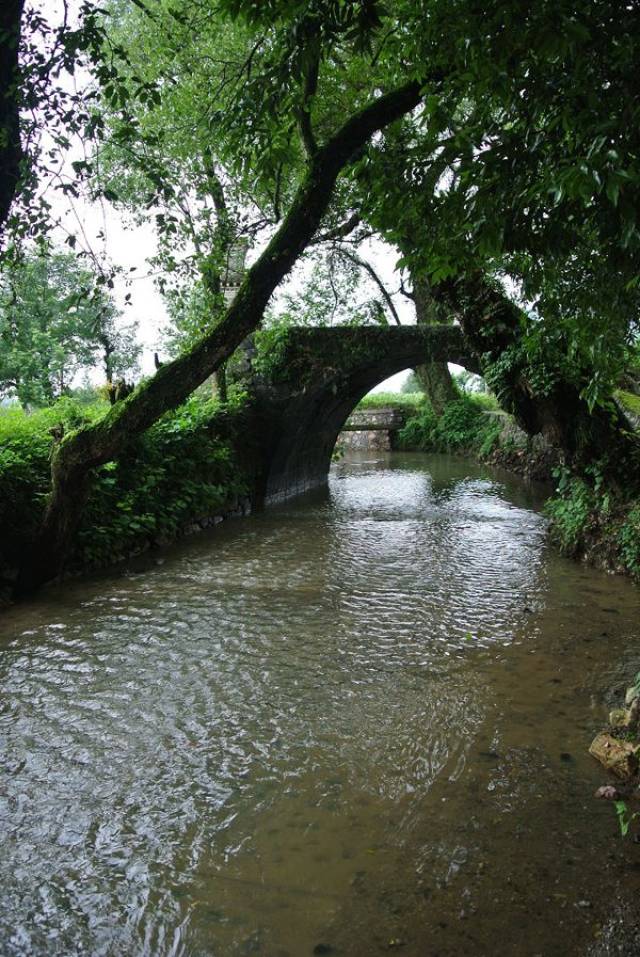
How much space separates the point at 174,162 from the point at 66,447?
28.2ft

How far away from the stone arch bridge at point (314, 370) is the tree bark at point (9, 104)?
811 centimetres

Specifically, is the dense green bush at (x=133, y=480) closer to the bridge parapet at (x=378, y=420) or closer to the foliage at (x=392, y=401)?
the bridge parapet at (x=378, y=420)

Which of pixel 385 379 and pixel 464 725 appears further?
pixel 385 379


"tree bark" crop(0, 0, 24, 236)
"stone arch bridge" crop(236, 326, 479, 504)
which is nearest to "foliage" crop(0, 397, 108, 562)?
"tree bark" crop(0, 0, 24, 236)

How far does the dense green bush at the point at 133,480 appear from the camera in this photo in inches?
292

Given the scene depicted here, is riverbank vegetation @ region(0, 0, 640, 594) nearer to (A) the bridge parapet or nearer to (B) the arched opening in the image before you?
(B) the arched opening

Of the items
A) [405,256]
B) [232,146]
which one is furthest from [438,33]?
[232,146]

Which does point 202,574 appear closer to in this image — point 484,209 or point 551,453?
point 484,209

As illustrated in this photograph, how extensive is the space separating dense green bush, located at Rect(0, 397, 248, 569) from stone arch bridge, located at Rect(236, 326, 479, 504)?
90 cm

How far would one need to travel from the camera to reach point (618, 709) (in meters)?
3.93

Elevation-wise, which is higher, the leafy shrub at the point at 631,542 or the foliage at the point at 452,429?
the foliage at the point at 452,429

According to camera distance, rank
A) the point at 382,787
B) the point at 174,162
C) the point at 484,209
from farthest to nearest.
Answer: the point at 174,162 → the point at 382,787 → the point at 484,209

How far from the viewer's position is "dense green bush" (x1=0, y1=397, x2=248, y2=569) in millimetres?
7406

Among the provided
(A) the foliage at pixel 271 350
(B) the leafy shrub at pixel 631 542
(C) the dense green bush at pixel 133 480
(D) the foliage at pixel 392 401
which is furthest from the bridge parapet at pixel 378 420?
(B) the leafy shrub at pixel 631 542
